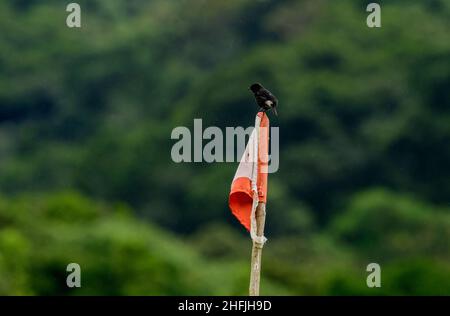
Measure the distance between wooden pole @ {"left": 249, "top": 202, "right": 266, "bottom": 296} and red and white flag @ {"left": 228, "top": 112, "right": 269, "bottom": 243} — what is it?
4cm

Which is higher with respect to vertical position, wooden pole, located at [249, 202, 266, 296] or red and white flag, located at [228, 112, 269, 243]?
red and white flag, located at [228, 112, 269, 243]

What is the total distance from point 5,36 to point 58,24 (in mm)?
3646

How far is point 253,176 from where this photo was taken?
33.5 feet

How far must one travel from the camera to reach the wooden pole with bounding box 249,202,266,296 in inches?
388

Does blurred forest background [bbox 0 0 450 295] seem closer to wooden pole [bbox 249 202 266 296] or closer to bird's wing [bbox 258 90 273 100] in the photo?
wooden pole [bbox 249 202 266 296]

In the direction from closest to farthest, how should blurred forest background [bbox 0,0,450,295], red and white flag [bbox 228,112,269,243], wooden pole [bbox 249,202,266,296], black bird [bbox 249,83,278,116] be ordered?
Result: 1. wooden pole [bbox 249,202,266,296]
2. black bird [bbox 249,83,278,116]
3. red and white flag [bbox 228,112,269,243]
4. blurred forest background [bbox 0,0,450,295]

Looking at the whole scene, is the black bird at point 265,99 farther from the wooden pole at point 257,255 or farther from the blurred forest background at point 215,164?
the blurred forest background at point 215,164

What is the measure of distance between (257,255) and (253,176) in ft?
2.04

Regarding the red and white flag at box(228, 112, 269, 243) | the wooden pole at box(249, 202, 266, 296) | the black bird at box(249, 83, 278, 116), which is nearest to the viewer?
the wooden pole at box(249, 202, 266, 296)

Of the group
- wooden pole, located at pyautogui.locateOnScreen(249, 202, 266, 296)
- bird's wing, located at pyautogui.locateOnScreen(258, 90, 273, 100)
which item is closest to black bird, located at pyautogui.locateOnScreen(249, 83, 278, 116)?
bird's wing, located at pyautogui.locateOnScreen(258, 90, 273, 100)

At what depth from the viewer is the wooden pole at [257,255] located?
9.85 m

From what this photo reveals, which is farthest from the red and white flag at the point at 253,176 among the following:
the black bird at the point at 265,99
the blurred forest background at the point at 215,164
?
the blurred forest background at the point at 215,164

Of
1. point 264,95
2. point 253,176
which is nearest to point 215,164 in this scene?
point 253,176

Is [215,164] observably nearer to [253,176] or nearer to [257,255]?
[253,176]
